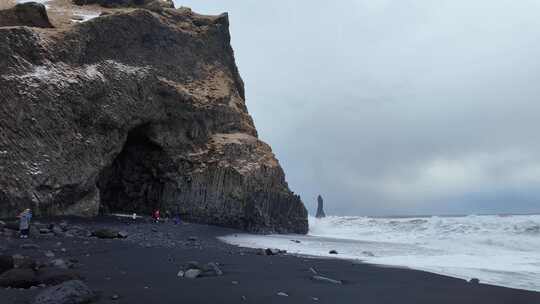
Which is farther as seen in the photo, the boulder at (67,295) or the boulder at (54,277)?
the boulder at (54,277)

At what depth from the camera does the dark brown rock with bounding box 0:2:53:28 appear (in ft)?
92.6

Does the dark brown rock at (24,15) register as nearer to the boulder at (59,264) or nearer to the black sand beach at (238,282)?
the black sand beach at (238,282)

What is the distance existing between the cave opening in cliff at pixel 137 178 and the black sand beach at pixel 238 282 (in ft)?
55.6

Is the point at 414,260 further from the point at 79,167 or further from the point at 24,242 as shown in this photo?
the point at 79,167

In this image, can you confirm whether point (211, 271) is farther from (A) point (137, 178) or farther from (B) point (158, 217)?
(A) point (137, 178)

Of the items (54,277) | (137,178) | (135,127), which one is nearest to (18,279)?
(54,277)

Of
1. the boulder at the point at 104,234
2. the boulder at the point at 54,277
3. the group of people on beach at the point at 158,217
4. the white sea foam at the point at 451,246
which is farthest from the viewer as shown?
the group of people on beach at the point at 158,217

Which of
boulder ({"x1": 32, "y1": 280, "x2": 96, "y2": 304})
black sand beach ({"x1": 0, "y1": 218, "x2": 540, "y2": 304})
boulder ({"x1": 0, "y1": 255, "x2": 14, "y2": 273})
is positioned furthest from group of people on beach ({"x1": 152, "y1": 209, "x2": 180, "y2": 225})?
boulder ({"x1": 32, "y1": 280, "x2": 96, "y2": 304})

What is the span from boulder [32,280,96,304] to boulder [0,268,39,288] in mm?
1409

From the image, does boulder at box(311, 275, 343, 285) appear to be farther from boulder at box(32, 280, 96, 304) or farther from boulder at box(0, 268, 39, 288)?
boulder at box(0, 268, 39, 288)

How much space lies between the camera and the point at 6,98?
2167cm

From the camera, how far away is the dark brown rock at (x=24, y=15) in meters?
28.2

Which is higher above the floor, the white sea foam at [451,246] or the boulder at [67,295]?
the white sea foam at [451,246]

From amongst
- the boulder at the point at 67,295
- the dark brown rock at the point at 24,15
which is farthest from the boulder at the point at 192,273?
the dark brown rock at the point at 24,15
